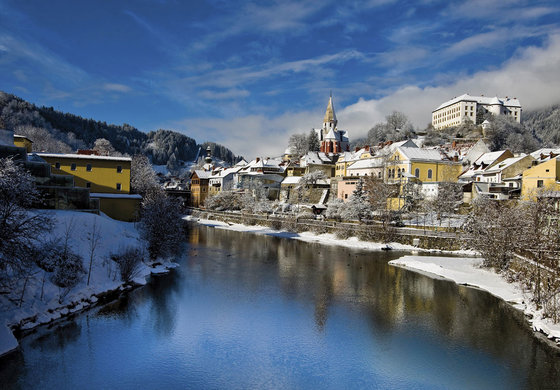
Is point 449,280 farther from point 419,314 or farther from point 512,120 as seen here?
point 512,120

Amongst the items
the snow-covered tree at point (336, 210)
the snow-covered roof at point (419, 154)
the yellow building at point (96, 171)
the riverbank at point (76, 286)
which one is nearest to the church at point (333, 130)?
the snow-covered roof at point (419, 154)

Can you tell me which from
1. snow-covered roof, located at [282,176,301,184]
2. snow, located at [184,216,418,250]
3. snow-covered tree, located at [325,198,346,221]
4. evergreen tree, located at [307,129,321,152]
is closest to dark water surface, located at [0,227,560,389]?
snow, located at [184,216,418,250]

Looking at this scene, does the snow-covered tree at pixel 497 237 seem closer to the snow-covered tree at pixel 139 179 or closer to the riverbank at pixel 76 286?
the riverbank at pixel 76 286

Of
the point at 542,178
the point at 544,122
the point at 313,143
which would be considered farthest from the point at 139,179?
the point at 544,122

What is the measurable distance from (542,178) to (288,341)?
33.8 metres

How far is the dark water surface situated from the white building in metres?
72.4

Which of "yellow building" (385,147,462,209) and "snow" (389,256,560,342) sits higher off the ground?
"yellow building" (385,147,462,209)

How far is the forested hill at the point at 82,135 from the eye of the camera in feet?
263

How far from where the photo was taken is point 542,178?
121 ft

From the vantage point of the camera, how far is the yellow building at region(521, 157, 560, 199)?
117ft

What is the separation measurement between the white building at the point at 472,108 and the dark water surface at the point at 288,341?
7243 centimetres

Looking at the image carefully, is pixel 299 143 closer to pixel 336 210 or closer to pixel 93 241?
pixel 336 210

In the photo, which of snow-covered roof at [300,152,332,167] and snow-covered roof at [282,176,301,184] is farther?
snow-covered roof at [300,152,332,167]

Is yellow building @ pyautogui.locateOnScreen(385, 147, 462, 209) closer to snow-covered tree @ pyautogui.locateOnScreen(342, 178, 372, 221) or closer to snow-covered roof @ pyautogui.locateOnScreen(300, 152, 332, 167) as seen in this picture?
snow-covered tree @ pyautogui.locateOnScreen(342, 178, 372, 221)
